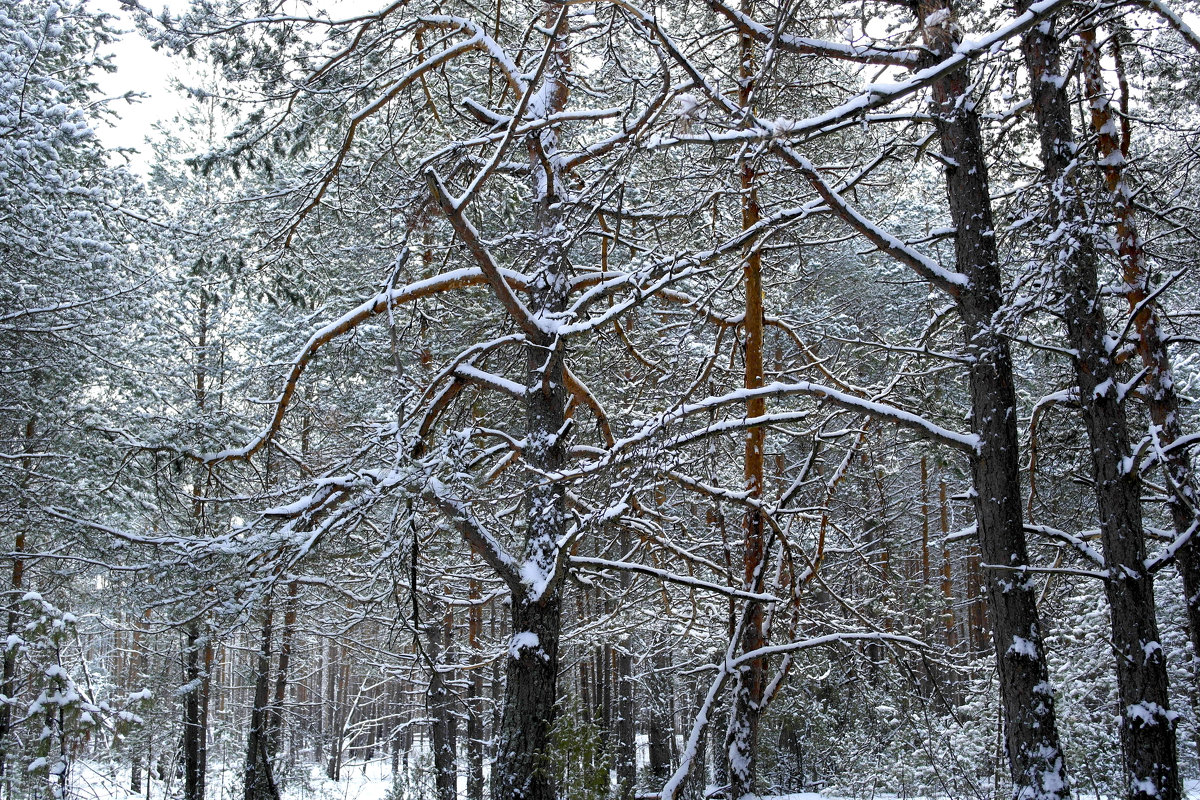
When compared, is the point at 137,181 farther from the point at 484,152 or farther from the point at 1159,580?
the point at 1159,580

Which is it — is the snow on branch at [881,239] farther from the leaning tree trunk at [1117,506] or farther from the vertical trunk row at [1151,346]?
the vertical trunk row at [1151,346]

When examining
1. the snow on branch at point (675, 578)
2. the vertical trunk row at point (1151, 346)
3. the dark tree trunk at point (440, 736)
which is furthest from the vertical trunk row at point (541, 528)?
the dark tree trunk at point (440, 736)

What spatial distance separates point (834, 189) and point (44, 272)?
11862 mm

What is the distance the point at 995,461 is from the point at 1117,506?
188 centimetres

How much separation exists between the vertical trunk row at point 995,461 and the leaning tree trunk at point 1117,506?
0.69m

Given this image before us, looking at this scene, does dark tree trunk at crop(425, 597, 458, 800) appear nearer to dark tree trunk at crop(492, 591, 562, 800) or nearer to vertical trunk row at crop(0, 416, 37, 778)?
vertical trunk row at crop(0, 416, 37, 778)

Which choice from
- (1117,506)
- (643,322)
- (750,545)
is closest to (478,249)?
(750,545)

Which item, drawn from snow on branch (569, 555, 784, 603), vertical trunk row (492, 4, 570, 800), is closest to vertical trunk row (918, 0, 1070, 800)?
snow on branch (569, 555, 784, 603)

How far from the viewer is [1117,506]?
610cm

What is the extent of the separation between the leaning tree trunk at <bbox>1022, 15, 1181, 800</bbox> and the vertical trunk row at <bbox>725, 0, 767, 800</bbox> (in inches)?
89.9

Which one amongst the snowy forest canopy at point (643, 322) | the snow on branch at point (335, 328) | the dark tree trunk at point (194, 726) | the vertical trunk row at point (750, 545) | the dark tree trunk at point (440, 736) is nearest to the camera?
the snowy forest canopy at point (643, 322)

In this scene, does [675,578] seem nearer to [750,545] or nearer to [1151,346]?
[750,545]

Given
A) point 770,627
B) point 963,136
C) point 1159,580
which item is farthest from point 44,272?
point 1159,580

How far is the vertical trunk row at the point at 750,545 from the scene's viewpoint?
692cm
